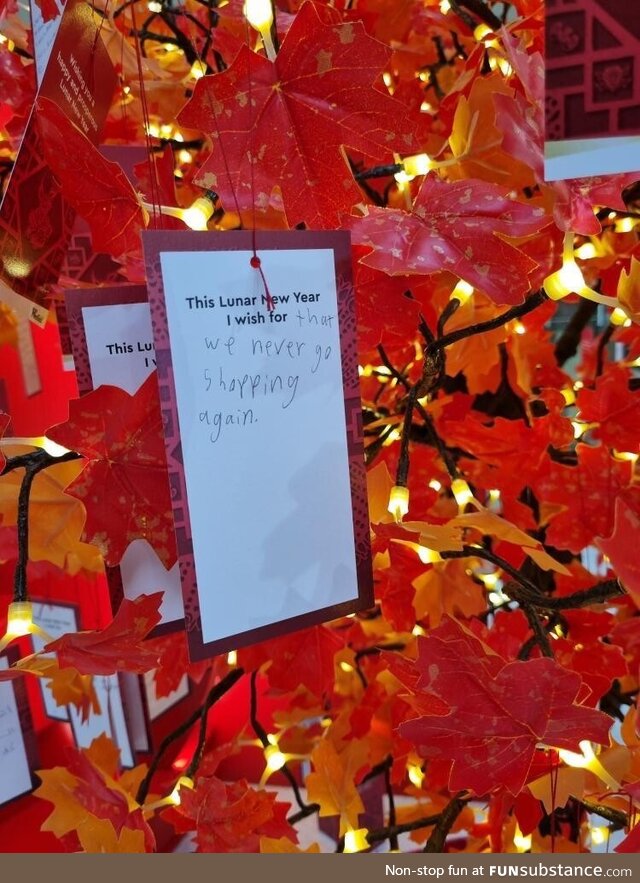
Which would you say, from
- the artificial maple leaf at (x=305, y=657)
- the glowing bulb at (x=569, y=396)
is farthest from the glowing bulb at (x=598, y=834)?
the glowing bulb at (x=569, y=396)

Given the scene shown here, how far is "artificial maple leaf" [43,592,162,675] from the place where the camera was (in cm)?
34

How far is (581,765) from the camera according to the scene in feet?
1.36

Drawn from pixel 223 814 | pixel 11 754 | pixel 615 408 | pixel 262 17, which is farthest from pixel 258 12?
pixel 11 754

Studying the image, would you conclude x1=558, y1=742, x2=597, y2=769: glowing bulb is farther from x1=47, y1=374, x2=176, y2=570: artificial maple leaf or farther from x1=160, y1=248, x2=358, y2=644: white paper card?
x1=47, y1=374, x2=176, y2=570: artificial maple leaf

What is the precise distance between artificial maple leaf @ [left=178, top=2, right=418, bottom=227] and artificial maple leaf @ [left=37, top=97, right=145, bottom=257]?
0.05 m

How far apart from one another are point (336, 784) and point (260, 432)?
45cm

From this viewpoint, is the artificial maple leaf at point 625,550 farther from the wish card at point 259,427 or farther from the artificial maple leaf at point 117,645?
the artificial maple leaf at point 117,645

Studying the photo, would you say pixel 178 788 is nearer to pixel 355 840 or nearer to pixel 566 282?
pixel 355 840

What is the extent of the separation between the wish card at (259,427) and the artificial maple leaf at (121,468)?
1.2 inches

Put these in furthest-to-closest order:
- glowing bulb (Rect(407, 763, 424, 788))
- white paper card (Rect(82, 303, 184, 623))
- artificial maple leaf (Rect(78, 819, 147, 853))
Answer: glowing bulb (Rect(407, 763, 424, 788)), artificial maple leaf (Rect(78, 819, 147, 853)), white paper card (Rect(82, 303, 184, 623))

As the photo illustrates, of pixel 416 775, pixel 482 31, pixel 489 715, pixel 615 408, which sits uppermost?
pixel 482 31

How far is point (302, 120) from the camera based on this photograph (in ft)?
1.25

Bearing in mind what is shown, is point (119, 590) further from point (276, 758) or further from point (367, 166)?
point (367, 166)

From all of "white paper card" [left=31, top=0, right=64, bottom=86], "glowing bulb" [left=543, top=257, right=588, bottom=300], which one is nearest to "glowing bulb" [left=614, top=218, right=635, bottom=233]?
"glowing bulb" [left=543, top=257, right=588, bottom=300]
